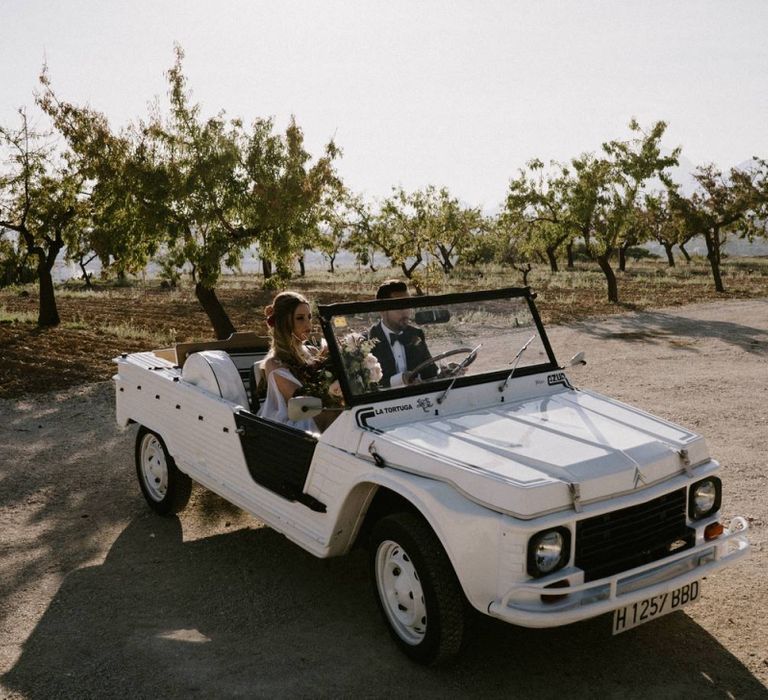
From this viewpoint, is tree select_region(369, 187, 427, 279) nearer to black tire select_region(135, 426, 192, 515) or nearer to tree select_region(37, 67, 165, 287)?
tree select_region(37, 67, 165, 287)

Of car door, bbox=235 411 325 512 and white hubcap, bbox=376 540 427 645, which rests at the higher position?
car door, bbox=235 411 325 512

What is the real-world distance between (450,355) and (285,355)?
119 cm

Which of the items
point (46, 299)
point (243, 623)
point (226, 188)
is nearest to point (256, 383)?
point (243, 623)

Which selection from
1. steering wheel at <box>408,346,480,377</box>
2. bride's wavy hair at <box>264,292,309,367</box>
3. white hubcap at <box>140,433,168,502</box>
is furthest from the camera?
white hubcap at <box>140,433,168,502</box>

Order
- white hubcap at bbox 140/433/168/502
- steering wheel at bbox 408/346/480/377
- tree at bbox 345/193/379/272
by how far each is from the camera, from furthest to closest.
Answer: tree at bbox 345/193/379/272, white hubcap at bbox 140/433/168/502, steering wheel at bbox 408/346/480/377

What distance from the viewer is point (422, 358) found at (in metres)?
4.65

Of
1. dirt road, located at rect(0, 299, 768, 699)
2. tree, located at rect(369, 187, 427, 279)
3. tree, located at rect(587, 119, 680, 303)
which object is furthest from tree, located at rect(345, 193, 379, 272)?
dirt road, located at rect(0, 299, 768, 699)

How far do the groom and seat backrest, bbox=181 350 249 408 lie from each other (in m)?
1.36

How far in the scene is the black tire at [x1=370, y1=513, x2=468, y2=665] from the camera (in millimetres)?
3617

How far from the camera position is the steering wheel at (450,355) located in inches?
181

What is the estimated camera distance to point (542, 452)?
381 centimetres

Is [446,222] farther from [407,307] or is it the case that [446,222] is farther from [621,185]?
[407,307]

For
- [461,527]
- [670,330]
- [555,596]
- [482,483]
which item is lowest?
A: [670,330]

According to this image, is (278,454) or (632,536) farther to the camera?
(278,454)
